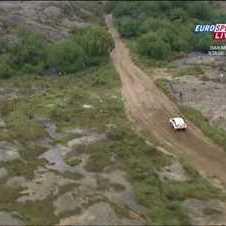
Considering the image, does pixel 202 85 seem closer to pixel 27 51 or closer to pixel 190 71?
pixel 190 71

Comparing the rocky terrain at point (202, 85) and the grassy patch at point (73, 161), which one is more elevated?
the rocky terrain at point (202, 85)

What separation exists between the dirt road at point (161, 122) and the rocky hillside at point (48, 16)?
70.7 feet

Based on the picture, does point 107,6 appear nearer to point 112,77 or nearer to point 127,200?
point 112,77

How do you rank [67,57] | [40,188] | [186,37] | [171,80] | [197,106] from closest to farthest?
[40,188] < [197,106] < [171,80] < [67,57] < [186,37]

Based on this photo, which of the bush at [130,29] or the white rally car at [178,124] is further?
Result: the bush at [130,29]

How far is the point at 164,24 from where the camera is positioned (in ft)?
389

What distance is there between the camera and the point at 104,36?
10600 centimetres

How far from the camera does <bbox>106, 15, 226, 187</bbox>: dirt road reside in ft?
213

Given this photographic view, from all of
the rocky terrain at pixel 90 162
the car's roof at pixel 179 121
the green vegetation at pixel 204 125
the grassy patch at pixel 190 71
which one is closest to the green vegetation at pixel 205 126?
the green vegetation at pixel 204 125

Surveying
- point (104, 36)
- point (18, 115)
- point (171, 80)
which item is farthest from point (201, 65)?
point (18, 115)

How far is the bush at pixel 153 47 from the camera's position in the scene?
106m

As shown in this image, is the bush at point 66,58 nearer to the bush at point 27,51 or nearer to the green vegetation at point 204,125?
the bush at point 27,51

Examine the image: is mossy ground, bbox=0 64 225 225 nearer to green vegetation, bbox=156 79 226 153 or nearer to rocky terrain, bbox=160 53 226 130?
green vegetation, bbox=156 79 226 153

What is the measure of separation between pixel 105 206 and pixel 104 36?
190ft
